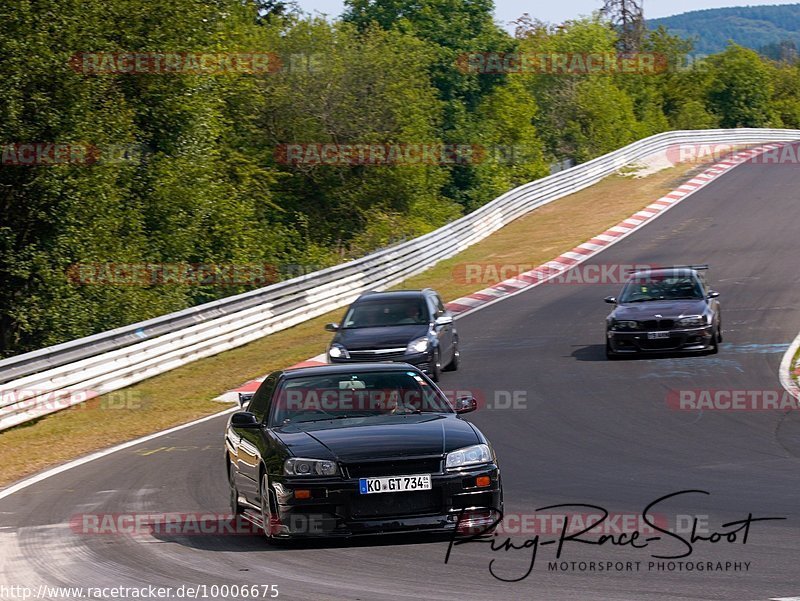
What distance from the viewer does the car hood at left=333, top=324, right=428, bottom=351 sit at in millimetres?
18984

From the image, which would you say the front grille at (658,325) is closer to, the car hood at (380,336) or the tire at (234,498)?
the car hood at (380,336)

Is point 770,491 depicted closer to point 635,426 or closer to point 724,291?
point 635,426

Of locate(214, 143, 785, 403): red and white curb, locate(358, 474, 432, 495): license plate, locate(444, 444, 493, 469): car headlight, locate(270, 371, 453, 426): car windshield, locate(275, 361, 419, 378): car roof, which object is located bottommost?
locate(214, 143, 785, 403): red and white curb

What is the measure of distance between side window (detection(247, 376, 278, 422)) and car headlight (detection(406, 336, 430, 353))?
822 cm

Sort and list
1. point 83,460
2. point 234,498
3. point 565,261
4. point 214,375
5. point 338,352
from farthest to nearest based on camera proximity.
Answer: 1. point 565,261
2. point 214,375
3. point 338,352
4. point 83,460
5. point 234,498

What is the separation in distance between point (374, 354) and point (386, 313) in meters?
1.45

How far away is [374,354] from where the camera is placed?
18906 mm

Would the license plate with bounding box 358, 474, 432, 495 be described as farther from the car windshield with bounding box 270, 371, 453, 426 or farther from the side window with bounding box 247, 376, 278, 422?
the side window with bounding box 247, 376, 278, 422

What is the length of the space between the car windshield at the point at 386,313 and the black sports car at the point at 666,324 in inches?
124

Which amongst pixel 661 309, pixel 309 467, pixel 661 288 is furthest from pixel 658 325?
pixel 309 467

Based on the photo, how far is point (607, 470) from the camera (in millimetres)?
11211

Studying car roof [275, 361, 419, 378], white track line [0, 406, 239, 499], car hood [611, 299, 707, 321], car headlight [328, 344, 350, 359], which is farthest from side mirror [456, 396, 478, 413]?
car hood [611, 299, 707, 321]

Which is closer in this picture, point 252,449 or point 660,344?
point 252,449

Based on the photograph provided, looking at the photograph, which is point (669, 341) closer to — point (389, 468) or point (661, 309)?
point (661, 309)
